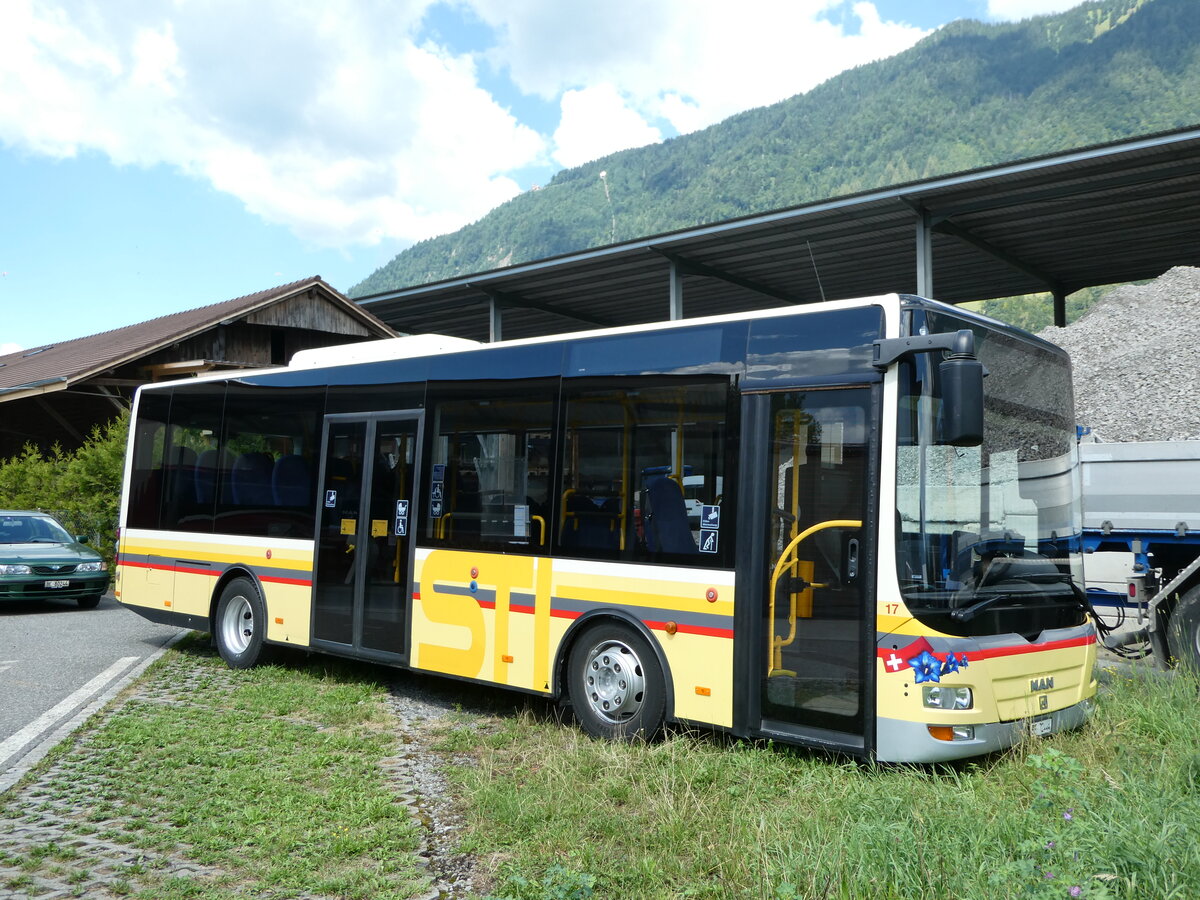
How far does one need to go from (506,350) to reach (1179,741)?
17.0 ft

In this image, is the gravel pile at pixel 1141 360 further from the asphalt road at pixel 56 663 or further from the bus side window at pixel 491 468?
the asphalt road at pixel 56 663

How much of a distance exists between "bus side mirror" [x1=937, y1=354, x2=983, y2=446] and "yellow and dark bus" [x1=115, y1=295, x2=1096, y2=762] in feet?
0.05

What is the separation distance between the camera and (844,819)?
473cm

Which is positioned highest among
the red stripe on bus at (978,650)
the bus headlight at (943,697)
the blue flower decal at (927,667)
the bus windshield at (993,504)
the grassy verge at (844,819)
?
the bus windshield at (993,504)

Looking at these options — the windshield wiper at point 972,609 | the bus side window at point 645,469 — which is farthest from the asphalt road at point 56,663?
the windshield wiper at point 972,609

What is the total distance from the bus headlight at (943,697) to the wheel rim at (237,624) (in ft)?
23.2

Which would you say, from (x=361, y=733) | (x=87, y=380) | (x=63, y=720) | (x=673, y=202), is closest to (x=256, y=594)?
(x=63, y=720)

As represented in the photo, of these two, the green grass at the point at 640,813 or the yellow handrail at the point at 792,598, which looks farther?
the yellow handrail at the point at 792,598

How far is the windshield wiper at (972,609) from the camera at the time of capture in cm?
576

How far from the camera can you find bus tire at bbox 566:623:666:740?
6895 mm

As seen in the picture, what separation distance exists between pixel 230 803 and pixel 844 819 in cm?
334

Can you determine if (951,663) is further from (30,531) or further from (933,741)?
(30,531)

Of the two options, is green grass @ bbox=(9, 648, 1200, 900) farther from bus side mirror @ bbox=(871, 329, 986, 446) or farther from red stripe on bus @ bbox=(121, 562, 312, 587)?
red stripe on bus @ bbox=(121, 562, 312, 587)

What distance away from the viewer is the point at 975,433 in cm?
551
